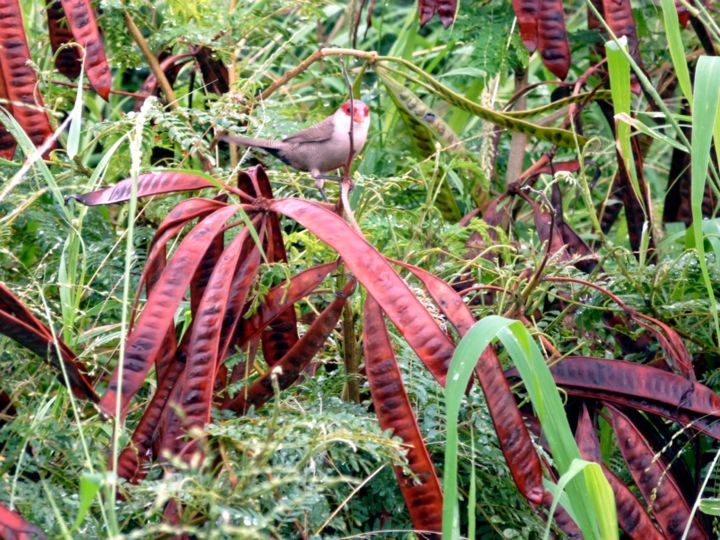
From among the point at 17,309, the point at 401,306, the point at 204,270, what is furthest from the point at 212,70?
the point at 401,306

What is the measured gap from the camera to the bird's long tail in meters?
2.55

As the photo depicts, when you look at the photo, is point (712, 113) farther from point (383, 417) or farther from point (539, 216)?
point (539, 216)

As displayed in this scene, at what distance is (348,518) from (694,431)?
71 centimetres

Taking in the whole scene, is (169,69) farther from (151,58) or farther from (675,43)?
(675,43)

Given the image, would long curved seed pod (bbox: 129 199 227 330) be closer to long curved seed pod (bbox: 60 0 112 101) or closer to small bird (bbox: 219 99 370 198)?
long curved seed pod (bbox: 60 0 112 101)

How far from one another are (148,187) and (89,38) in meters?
0.63

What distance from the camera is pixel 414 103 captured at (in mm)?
2891

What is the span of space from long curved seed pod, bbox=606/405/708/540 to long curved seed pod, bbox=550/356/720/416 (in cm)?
6

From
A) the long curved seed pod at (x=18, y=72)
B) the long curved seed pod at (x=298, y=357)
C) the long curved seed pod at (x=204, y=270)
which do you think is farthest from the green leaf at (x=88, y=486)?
the long curved seed pod at (x=18, y=72)

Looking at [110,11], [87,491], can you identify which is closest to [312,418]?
[87,491]

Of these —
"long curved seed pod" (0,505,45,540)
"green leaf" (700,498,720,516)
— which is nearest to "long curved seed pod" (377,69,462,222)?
"green leaf" (700,498,720,516)

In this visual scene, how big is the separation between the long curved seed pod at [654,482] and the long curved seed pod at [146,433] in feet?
2.76

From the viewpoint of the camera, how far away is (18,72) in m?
2.37

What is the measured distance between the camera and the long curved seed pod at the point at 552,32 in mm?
2502
